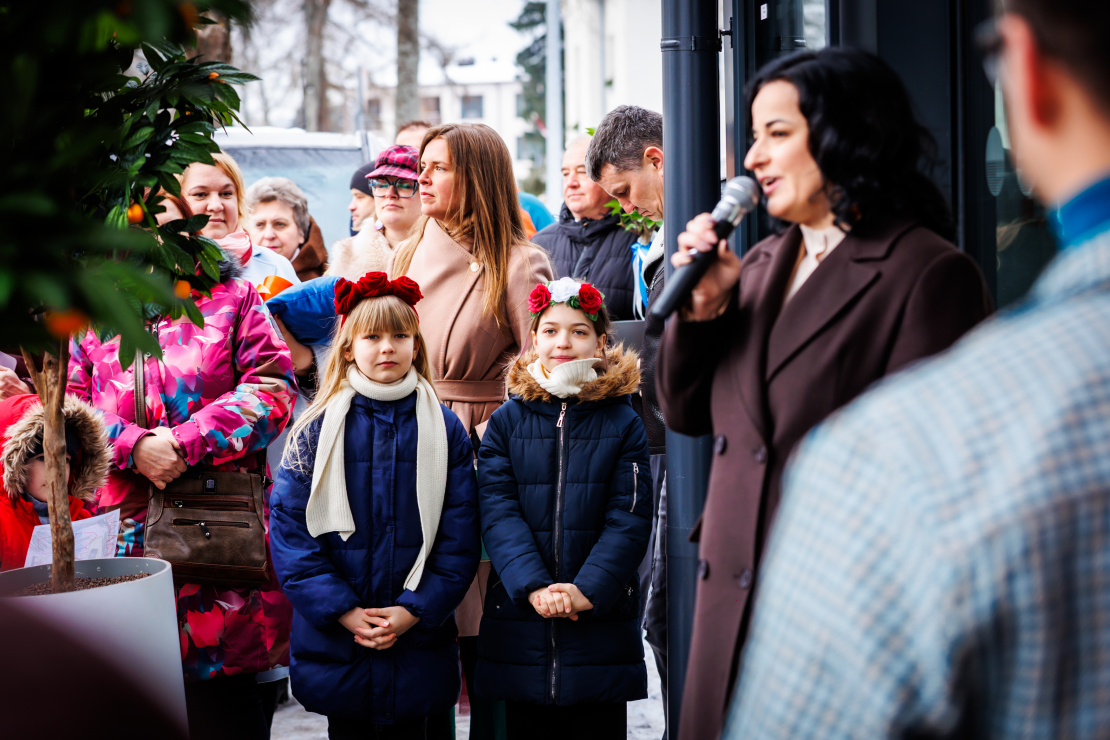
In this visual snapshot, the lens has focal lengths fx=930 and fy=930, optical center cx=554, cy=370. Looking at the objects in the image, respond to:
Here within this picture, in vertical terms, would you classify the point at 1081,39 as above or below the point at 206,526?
above

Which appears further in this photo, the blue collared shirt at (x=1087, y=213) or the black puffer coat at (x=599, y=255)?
the black puffer coat at (x=599, y=255)

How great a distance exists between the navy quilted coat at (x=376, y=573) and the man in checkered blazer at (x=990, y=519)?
2.11 meters

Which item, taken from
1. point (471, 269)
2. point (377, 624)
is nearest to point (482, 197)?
point (471, 269)

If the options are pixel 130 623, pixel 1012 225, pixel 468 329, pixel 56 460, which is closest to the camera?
pixel 130 623

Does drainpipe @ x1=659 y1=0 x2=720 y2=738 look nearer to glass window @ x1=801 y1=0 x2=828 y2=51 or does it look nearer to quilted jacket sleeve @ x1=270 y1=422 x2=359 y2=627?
glass window @ x1=801 y1=0 x2=828 y2=51

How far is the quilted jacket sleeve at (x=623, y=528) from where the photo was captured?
283 centimetres

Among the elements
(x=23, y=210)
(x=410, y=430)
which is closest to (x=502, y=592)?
(x=410, y=430)

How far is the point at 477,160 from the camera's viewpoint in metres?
3.59

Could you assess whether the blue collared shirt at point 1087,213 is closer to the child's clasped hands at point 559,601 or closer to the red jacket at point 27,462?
the child's clasped hands at point 559,601

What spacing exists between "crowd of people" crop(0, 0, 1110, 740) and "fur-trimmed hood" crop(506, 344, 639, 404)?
0.04 ft

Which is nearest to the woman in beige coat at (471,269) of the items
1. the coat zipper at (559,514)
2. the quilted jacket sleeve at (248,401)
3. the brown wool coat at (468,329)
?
the brown wool coat at (468,329)

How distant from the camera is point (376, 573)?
9.36 ft

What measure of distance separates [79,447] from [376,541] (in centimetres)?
90

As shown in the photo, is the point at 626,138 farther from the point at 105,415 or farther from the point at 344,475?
the point at 105,415
